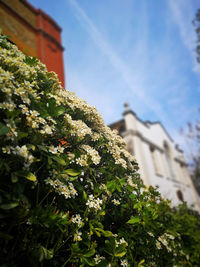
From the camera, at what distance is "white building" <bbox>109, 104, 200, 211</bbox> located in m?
11.7

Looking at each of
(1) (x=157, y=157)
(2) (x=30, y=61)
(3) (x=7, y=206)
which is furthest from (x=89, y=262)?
(1) (x=157, y=157)

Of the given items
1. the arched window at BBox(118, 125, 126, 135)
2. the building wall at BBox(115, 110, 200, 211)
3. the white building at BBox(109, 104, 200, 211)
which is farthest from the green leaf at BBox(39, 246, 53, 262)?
the arched window at BBox(118, 125, 126, 135)

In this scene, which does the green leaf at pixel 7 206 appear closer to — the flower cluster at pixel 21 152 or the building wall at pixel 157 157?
the flower cluster at pixel 21 152

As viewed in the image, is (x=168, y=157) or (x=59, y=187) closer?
(x=59, y=187)

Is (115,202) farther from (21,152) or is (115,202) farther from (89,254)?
(21,152)

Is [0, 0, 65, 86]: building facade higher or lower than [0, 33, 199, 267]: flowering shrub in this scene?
higher

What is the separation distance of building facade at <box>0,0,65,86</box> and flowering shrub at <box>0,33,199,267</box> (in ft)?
15.8

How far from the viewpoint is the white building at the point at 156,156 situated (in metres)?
11.7

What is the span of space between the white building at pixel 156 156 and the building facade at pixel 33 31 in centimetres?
655

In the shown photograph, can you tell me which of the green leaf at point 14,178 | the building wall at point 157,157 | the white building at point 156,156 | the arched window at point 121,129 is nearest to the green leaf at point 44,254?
the green leaf at point 14,178

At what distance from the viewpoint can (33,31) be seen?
22.3 ft

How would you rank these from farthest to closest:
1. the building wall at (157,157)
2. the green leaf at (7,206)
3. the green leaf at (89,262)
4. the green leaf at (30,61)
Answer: the building wall at (157,157) → the green leaf at (30,61) → the green leaf at (89,262) → the green leaf at (7,206)

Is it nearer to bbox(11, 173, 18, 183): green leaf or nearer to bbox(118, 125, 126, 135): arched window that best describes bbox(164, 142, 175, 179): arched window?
bbox(118, 125, 126, 135): arched window

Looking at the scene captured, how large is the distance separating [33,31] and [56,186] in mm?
7448
